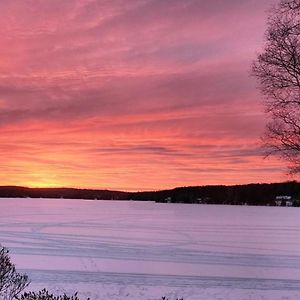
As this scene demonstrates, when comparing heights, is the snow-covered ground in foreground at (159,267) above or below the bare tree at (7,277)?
below

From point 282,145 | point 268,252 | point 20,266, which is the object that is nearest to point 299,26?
point 282,145

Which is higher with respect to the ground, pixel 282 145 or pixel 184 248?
pixel 282 145

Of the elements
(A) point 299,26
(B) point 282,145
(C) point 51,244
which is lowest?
(C) point 51,244

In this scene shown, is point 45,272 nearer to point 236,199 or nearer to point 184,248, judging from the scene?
point 184,248

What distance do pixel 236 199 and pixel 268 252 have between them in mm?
157676

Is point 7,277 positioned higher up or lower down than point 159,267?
higher up

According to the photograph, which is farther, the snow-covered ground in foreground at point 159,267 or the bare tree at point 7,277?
the snow-covered ground in foreground at point 159,267

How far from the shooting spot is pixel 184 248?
27047 mm

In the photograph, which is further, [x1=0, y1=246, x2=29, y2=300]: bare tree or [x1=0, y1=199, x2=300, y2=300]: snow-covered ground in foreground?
[x1=0, y1=199, x2=300, y2=300]: snow-covered ground in foreground

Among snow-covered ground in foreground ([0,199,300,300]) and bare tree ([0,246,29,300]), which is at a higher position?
bare tree ([0,246,29,300])

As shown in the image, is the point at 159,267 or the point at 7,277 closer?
the point at 7,277

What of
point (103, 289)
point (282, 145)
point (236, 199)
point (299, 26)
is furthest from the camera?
point (236, 199)

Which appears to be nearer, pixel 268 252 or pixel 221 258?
pixel 221 258

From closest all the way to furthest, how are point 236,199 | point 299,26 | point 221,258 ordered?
point 299,26 < point 221,258 < point 236,199
